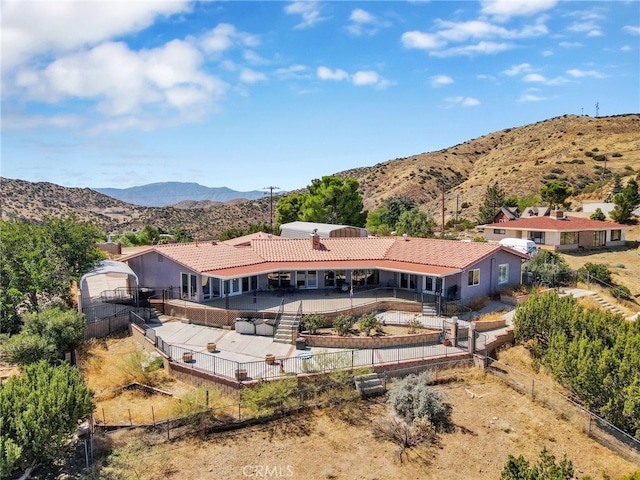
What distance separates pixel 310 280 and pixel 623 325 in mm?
18321

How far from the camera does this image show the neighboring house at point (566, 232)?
45781mm

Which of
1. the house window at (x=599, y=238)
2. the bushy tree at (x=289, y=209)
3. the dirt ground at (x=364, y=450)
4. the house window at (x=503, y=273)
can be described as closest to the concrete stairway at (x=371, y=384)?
the dirt ground at (x=364, y=450)

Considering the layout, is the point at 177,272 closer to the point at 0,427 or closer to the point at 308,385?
the point at 308,385

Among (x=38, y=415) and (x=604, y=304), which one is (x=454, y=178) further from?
(x=38, y=415)

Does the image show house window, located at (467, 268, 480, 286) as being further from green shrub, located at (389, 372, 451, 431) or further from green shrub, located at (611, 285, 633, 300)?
green shrub, located at (389, 372, 451, 431)

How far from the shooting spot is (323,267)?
30438 millimetres

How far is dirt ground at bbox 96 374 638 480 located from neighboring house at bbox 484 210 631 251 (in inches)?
1237

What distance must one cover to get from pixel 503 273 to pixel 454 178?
308 ft

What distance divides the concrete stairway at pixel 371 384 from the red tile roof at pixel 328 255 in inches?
374

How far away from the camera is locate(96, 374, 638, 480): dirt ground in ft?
48.4

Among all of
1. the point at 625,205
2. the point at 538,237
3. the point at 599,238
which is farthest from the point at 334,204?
the point at 625,205

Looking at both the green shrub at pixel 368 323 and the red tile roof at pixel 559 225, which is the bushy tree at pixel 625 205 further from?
the green shrub at pixel 368 323

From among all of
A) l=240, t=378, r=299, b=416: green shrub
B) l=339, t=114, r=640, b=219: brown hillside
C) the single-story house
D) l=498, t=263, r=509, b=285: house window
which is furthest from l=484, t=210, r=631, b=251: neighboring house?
the single-story house

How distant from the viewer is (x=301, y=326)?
2430 centimetres
